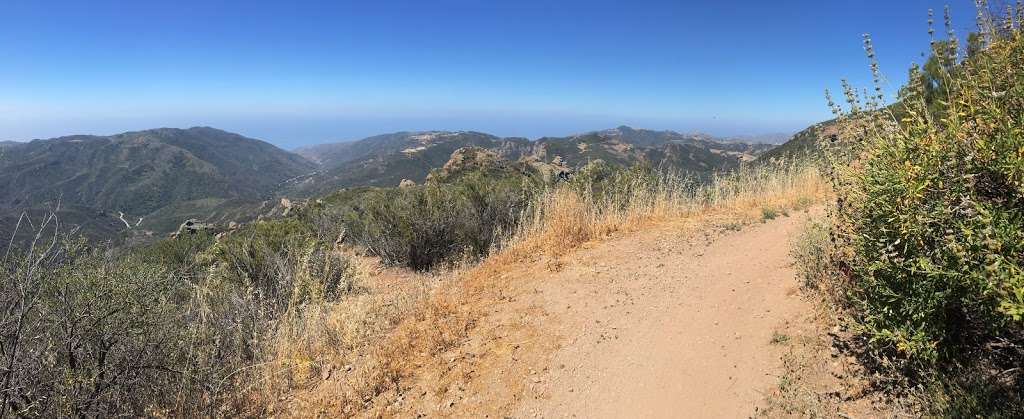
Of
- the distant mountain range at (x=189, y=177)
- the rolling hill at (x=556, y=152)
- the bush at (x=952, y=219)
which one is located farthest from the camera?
the distant mountain range at (x=189, y=177)

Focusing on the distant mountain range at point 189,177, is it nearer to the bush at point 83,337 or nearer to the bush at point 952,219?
the bush at point 952,219

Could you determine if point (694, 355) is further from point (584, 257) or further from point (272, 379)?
point (272, 379)

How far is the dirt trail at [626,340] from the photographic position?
341 centimetres

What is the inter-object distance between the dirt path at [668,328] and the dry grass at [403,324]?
2.65 ft

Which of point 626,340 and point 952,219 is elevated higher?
point 952,219

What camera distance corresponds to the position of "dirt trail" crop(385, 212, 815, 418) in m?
3.41

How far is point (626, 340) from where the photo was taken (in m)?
4.20

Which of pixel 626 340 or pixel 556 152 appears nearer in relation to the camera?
pixel 626 340

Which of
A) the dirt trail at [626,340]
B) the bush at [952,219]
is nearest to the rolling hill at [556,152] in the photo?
the dirt trail at [626,340]

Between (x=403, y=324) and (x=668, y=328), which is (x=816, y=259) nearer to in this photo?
(x=668, y=328)

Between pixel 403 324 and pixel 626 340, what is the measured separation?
217 cm

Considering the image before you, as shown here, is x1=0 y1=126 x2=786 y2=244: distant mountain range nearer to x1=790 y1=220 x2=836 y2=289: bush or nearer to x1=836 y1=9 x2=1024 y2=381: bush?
x1=790 y1=220 x2=836 y2=289: bush

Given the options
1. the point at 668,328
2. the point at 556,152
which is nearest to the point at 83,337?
the point at 668,328

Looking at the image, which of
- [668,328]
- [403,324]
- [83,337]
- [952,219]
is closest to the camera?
[952,219]
